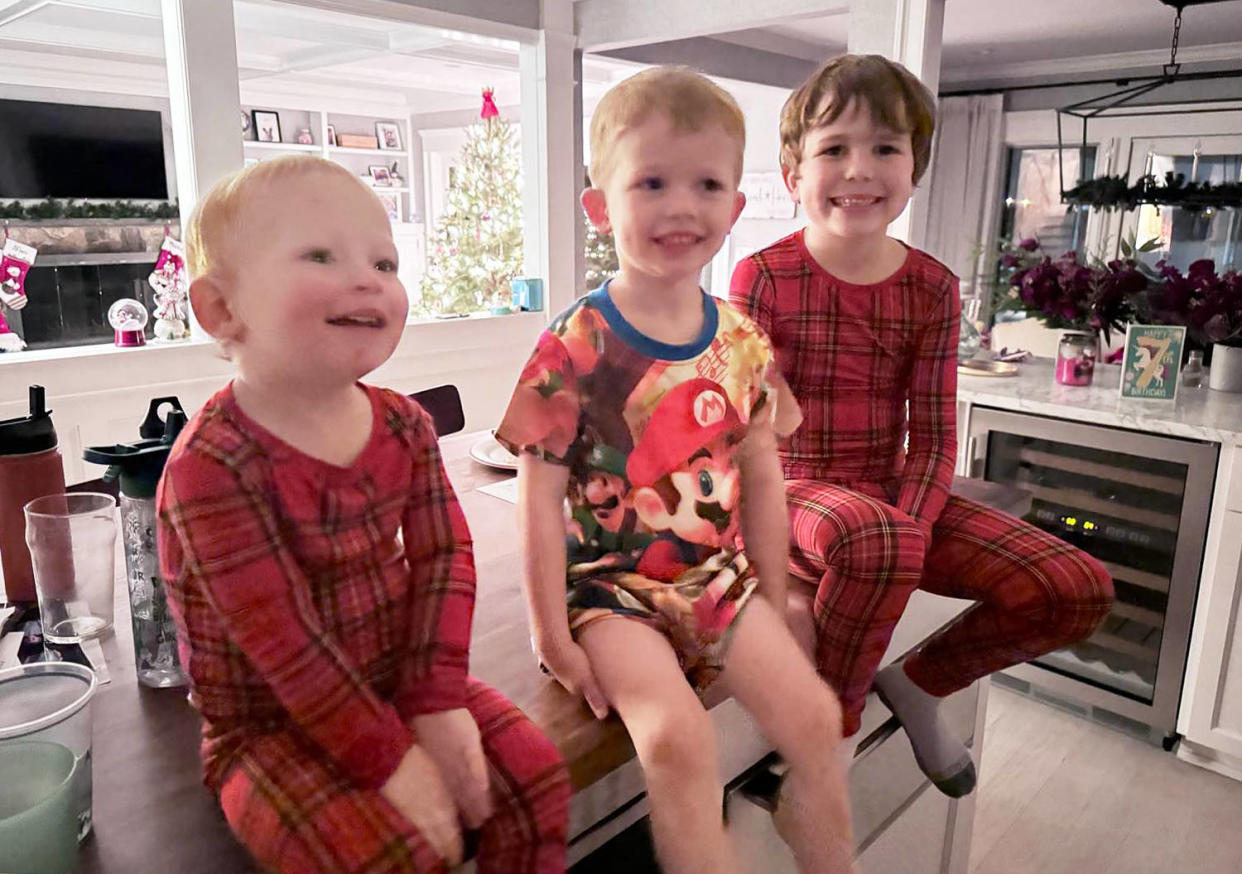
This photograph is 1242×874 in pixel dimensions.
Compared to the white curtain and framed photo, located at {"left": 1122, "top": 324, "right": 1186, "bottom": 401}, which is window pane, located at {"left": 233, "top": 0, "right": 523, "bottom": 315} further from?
the white curtain

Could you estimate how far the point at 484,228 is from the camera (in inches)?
202

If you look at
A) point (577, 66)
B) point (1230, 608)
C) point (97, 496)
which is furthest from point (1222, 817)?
point (577, 66)

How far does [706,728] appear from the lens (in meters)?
0.73

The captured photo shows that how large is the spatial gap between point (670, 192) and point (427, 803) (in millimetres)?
558

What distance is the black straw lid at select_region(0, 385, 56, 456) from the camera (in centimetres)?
85

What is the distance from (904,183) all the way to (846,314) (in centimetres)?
17

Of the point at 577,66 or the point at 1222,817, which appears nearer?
the point at 1222,817

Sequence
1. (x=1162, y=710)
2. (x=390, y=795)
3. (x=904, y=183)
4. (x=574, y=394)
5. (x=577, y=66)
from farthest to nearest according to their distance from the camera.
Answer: (x=577, y=66) < (x=1162, y=710) < (x=904, y=183) < (x=574, y=394) < (x=390, y=795)

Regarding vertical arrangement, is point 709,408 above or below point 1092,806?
above

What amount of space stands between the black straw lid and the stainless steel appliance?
1938mm

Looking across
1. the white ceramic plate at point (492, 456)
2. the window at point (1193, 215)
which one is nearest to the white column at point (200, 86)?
Result: the white ceramic plate at point (492, 456)

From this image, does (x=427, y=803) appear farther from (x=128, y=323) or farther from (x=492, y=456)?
(x=128, y=323)

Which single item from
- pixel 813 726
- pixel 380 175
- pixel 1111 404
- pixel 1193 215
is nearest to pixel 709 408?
pixel 813 726

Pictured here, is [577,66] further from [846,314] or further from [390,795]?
[390,795]
